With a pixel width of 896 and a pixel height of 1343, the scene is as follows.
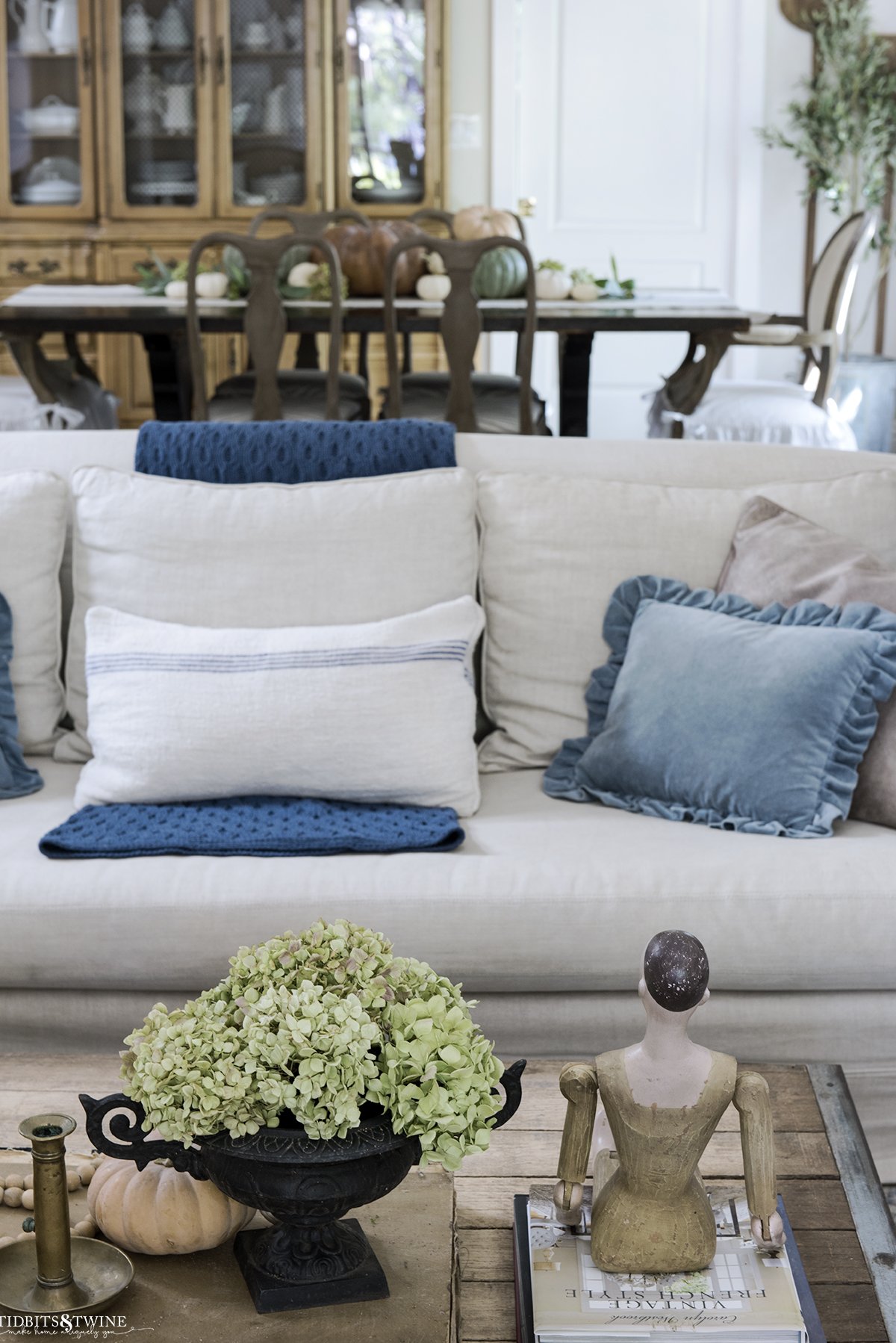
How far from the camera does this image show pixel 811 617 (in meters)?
1.75

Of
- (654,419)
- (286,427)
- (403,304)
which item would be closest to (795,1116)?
(286,427)

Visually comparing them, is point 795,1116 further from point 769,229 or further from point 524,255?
point 769,229

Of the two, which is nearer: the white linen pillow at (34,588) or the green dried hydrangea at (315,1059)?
the green dried hydrangea at (315,1059)

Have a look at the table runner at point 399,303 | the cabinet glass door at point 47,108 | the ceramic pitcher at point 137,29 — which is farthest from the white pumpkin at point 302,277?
the ceramic pitcher at point 137,29

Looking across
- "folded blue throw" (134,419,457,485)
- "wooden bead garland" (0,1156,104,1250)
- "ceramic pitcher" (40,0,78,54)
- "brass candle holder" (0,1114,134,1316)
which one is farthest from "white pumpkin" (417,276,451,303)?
"brass candle holder" (0,1114,134,1316)

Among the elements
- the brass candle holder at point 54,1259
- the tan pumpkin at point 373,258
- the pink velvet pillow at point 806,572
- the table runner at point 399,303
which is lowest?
the brass candle holder at point 54,1259

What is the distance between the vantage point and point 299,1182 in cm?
86

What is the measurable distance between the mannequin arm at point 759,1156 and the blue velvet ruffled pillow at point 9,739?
1158mm

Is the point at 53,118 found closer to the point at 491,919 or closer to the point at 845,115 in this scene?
the point at 845,115

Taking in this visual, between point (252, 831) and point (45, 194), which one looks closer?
point (252, 831)

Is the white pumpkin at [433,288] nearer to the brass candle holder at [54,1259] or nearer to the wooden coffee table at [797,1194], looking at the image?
the wooden coffee table at [797,1194]

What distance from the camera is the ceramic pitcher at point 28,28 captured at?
524 cm

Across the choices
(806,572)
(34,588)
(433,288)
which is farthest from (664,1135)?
(433,288)

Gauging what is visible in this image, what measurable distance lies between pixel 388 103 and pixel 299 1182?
503 centimetres
